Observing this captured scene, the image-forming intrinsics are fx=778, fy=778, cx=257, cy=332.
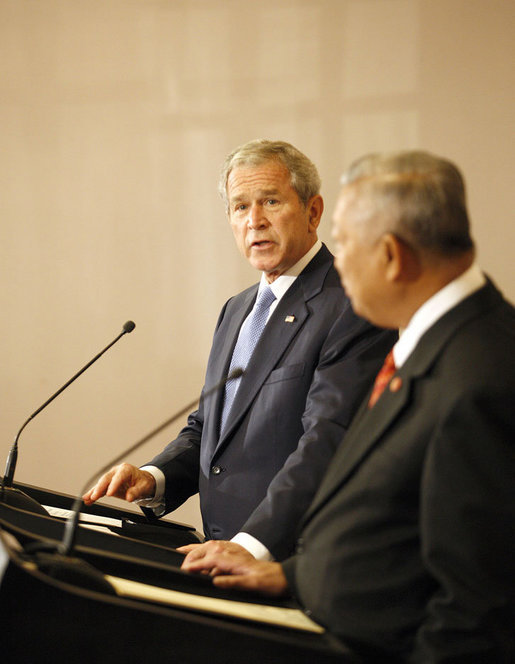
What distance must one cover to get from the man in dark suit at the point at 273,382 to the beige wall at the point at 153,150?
4.74ft

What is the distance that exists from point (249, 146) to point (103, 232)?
184cm

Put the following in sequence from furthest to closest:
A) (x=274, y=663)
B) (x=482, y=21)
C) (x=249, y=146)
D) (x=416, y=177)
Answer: (x=482, y=21) < (x=249, y=146) < (x=416, y=177) < (x=274, y=663)

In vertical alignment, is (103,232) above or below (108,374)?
above

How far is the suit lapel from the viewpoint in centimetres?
115

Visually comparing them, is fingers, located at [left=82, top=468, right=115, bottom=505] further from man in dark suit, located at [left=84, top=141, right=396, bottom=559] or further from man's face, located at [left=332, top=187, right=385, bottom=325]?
man's face, located at [left=332, top=187, right=385, bottom=325]

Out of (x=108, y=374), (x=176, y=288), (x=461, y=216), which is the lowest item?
(x=108, y=374)

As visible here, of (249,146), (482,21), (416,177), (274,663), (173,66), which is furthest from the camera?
(173,66)

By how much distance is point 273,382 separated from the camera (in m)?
2.08

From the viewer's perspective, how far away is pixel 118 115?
3939mm

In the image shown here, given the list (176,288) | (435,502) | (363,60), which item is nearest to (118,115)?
(176,288)

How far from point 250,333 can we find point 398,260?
1178 mm

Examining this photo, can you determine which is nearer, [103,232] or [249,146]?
[249,146]

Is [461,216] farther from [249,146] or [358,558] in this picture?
[249,146]

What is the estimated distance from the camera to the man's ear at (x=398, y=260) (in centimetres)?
117
